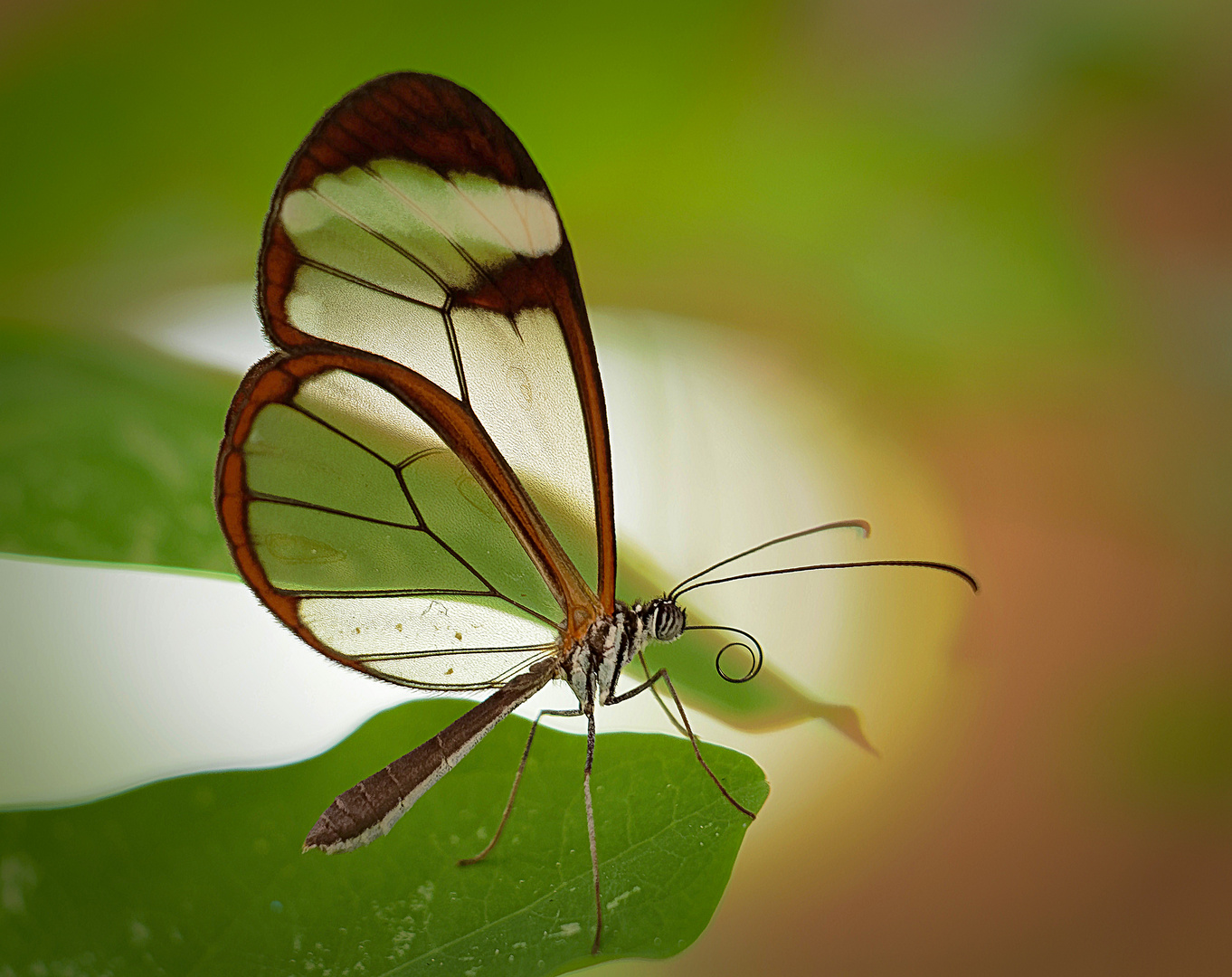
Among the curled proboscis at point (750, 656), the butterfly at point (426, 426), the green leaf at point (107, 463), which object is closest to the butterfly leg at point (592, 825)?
the butterfly at point (426, 426)

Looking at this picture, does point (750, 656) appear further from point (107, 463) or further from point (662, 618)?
point (107, 463)

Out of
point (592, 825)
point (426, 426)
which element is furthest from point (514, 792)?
point (426, 426)

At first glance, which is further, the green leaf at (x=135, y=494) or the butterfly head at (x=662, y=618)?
the green leaf at (x=135, y=494)

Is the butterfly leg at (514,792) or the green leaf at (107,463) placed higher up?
the green leaf at (107,463)

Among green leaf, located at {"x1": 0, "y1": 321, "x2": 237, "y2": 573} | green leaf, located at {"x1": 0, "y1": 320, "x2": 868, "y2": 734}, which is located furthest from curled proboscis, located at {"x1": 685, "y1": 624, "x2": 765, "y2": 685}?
green leaf, located at {"x1": 0, "y1": 321, "x2": 237, "y2": 573}

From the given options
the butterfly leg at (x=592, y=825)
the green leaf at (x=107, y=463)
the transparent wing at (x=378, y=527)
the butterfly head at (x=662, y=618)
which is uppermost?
the green leaf at (x=107, y=463)

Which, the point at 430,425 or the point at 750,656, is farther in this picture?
the point at 750,656

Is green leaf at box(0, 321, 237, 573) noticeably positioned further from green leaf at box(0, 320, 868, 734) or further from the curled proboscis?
the curled proboscis

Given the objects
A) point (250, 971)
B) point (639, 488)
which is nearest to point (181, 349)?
point (639, 488)

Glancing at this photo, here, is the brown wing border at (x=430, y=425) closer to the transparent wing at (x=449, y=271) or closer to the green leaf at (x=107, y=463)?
the transparent wing at (x=449, y=271)
